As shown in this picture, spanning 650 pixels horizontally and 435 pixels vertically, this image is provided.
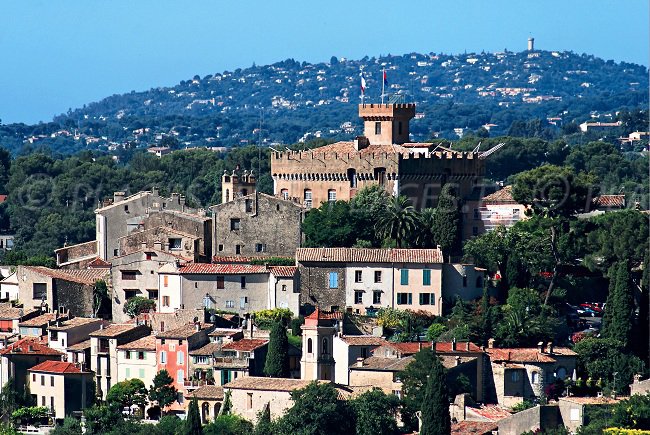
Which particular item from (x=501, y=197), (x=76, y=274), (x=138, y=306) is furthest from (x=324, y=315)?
(x=501, y=197)

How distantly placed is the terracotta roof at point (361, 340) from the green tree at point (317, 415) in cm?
395

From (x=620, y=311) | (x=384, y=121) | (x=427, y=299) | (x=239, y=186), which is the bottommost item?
(x=620, y=311)

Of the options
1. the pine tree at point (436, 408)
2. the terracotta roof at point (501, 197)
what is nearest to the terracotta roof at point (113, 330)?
the pine tree at point (436, 408)

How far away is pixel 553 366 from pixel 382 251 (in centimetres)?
764

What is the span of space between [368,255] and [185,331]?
6.35 m

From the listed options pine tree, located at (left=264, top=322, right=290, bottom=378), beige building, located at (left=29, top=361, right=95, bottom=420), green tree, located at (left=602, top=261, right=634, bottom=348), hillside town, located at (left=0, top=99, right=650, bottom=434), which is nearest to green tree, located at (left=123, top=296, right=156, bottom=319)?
hillside town, located at (left=0, top=99, right=650, bottom=434)

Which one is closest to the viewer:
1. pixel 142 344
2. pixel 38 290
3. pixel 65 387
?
pixel 65 387

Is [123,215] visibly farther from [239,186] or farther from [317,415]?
[317,415]

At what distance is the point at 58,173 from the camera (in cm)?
11069

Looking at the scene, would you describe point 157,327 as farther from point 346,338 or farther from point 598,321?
point 598,321

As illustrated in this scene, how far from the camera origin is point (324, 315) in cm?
5700

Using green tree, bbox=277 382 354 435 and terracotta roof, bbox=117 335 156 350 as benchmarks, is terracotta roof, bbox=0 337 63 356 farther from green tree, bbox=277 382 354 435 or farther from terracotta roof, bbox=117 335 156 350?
green tree, bbox=277 382 354 435

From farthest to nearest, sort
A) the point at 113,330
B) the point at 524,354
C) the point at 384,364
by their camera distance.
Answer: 1. the point at 113,330
2. the point at 524,354
3. the point at 384,364

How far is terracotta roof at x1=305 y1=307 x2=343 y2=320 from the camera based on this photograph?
56094mm
